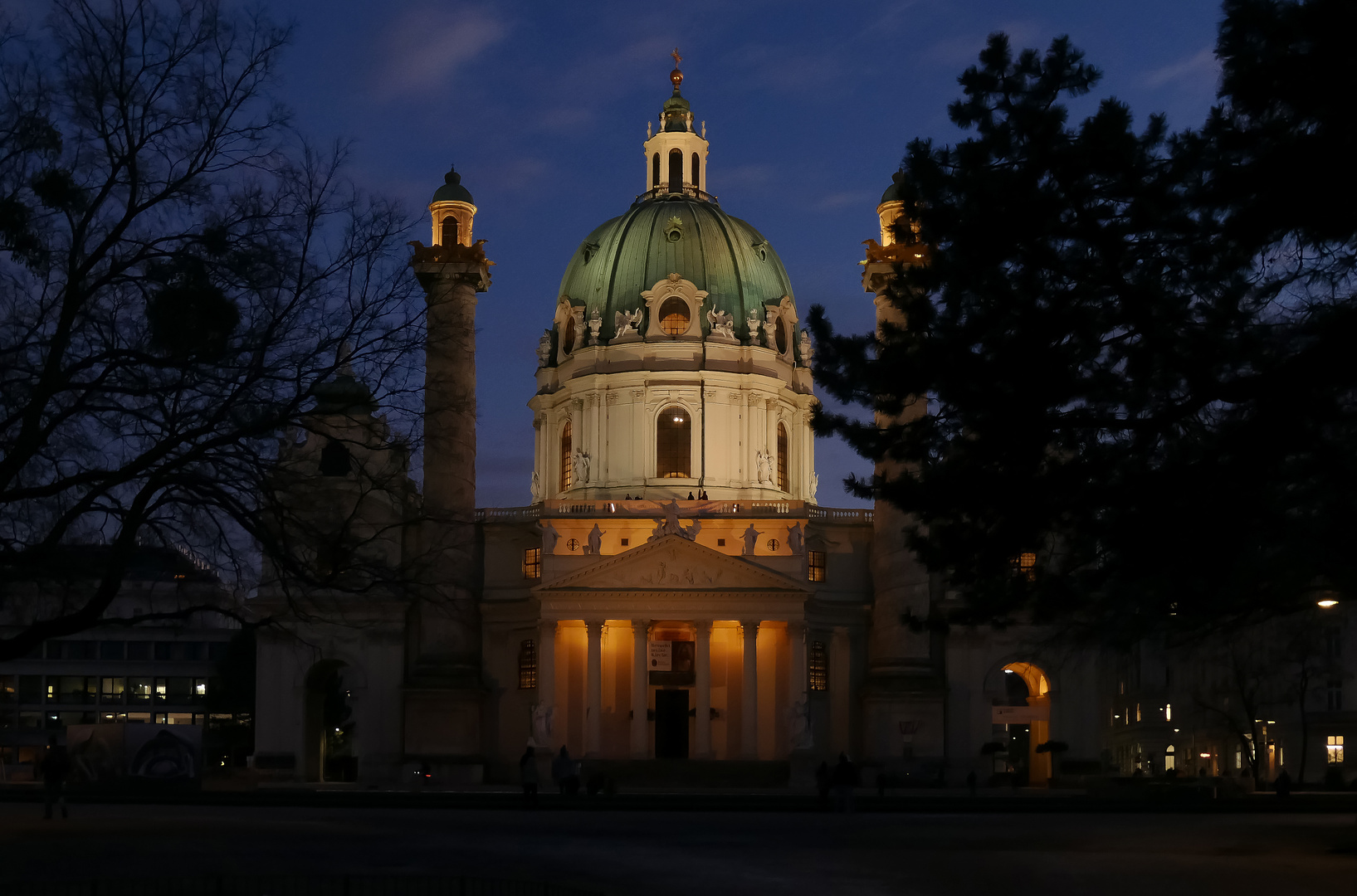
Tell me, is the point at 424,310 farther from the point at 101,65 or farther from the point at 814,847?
the point at 814,847

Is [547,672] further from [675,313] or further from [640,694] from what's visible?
[675,313]

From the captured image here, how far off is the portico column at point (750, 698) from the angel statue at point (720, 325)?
18.7 metres

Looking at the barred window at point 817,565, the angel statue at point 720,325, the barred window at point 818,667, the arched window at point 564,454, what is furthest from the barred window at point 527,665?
the angel statue at point 720,325

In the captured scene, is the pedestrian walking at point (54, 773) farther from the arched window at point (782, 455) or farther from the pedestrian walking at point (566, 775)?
the arched window at point (782, 455)

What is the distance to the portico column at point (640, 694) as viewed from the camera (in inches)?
3063

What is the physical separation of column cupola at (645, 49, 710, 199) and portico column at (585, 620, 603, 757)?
102ft

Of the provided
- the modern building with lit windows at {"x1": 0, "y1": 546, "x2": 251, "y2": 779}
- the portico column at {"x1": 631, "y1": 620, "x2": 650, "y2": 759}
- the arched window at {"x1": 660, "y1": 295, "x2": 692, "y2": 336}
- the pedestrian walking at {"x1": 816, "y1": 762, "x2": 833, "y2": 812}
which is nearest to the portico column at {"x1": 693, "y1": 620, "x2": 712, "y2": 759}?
the portico column at {"x1": 631, "y1": 620, "x2": 650, "y2": 759}

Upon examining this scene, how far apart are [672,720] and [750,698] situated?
188 inches

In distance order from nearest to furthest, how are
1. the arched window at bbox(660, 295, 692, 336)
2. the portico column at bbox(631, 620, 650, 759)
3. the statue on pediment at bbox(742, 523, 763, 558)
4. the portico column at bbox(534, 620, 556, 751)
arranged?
the portico column at bbox(534, 620, 556, 751) < the portico column at bbox(631, 620, 650, 759) < the statue on pediment at bbox(742, 523, 763, 558) < the arched window at bbox(660, 295, 692, 336)

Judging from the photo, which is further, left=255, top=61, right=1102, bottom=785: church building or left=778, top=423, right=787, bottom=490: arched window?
left=778, top=423, right=787, bottom=490: arched window

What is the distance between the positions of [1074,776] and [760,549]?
17.3m

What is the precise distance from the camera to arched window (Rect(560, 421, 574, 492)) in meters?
94.2

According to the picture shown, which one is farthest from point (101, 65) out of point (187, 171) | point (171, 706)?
point (171, 706)

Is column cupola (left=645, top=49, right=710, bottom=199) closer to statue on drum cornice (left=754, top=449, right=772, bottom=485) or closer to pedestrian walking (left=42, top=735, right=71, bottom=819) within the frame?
statue on drum cornice (left=754, top=449, right=772, bottom=485)
